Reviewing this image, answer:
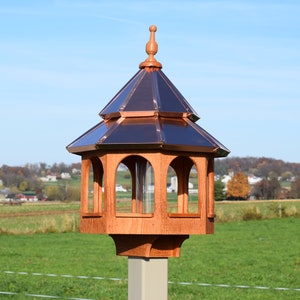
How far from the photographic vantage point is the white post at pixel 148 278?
3.11 m

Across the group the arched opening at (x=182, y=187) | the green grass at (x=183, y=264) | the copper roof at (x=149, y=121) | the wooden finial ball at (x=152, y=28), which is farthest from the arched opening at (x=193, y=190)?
the green grass at (x=183, y=264)

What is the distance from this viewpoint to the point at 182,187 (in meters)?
3.55

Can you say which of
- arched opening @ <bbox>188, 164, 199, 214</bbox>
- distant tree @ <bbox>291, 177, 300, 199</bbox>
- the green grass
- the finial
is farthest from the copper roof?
distant tree @ <bbox>291, 177, 300, 199</bbox>

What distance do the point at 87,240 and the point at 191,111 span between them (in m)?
20.1

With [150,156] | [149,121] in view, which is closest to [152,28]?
[149,121]

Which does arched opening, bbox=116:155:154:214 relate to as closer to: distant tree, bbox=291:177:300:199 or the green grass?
the green grass

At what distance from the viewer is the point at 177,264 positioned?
52.7 ft

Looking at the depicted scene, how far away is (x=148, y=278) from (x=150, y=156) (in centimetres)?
51

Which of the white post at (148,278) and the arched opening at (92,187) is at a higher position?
the arched opening at (92,187)

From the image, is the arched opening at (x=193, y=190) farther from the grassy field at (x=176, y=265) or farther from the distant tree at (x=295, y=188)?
the distant tree at (x=295, y=188)

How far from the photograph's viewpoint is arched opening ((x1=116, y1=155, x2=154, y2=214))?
3.31 meters

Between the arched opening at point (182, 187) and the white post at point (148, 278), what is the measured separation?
9.4 inches

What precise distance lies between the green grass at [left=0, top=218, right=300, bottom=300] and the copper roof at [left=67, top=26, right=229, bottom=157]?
7922mm

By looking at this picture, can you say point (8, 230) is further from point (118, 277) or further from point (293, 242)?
point (118, 277)
